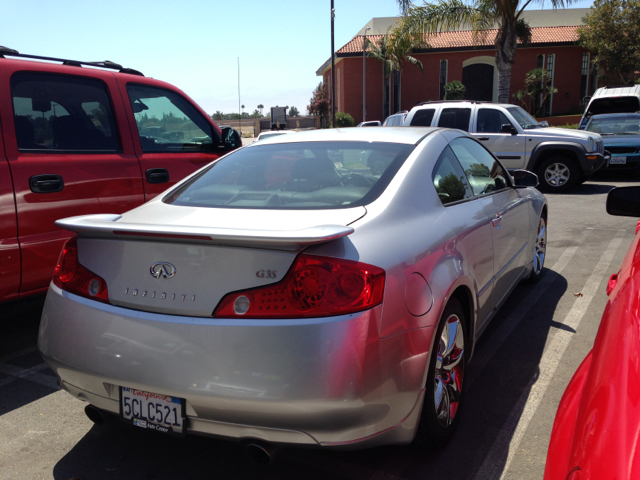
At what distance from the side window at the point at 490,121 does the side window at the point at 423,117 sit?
1.08m

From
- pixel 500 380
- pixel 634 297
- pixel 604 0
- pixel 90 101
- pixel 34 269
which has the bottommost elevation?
pixel 500 380

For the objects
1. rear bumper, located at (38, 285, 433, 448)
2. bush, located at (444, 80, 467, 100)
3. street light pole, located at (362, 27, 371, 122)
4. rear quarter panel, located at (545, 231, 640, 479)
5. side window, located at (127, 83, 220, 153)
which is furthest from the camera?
bush, located at (444, 80, 467, 100)

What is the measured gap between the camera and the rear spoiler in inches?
80.8

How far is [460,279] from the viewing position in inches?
109

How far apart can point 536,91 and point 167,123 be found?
36.0 meters

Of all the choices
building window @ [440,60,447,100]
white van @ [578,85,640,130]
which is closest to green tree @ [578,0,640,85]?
building window @ [440,60,447,100]

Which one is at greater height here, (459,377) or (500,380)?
(459,377)

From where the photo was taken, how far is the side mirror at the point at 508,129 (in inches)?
475

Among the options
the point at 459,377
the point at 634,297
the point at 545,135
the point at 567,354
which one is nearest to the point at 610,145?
the point at 545,135

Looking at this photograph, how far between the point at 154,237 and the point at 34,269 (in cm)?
207

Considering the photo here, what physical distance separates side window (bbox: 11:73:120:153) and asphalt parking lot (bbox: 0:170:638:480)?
120cm

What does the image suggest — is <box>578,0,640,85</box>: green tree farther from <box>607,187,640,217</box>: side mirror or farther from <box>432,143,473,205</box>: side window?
<box>607,187,640,217</box>: side mirror

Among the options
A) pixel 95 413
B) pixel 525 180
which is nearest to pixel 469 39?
pixel 525 180

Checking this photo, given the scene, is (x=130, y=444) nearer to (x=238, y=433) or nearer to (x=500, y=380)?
(x=238, y=433)
